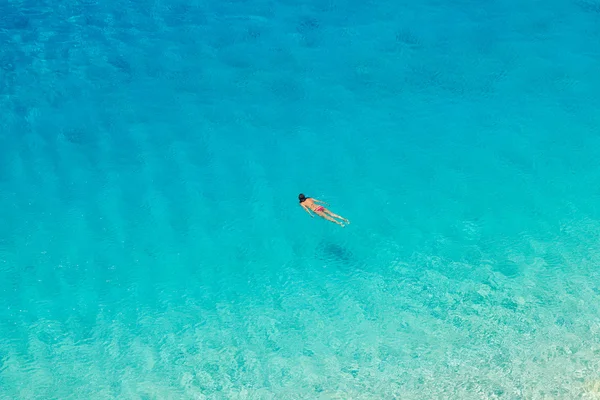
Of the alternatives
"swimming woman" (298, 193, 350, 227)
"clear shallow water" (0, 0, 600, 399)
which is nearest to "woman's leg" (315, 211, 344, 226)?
"swimming woman" (298, 193, 350, 227)

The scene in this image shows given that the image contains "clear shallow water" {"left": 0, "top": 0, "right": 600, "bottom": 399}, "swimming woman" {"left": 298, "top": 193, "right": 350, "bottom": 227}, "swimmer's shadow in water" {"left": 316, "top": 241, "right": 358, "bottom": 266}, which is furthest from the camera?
"swimming woman" {"left": 298, "top": 193, "right": 350, "bottom": 227}

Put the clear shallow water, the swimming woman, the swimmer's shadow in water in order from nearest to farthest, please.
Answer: the clear shallow water < the swimmer's shadow in water < the swimming woman

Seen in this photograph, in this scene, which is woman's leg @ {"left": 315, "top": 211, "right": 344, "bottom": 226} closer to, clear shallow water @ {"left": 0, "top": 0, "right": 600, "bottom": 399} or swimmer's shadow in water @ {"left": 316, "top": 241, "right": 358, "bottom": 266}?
clear shallow water @ {"left": 0, "top": 0, "right": 600, "bottom": 399}

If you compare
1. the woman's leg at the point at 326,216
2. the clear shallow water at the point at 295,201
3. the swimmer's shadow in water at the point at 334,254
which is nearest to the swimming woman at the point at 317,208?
the woman's leg at the point at 326,216

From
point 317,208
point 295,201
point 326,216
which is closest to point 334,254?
point 326,216

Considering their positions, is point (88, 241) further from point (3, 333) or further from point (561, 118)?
point (561, 118)

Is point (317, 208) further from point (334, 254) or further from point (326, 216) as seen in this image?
point (334, 254)

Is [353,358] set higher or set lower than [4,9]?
lower

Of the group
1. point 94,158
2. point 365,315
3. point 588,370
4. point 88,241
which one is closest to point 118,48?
point 94,158
